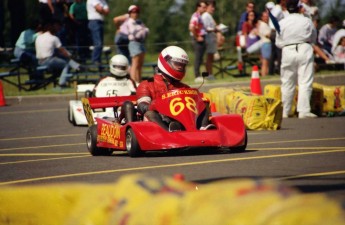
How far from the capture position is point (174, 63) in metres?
14.1

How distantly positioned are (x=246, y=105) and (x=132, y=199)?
38.0 feet

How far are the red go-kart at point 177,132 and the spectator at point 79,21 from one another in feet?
49.8

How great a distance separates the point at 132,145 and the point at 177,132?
1.88 ft

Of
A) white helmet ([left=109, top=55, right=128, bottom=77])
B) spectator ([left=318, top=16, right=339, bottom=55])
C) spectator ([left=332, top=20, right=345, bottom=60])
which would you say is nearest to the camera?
white helmet ([left=109, top=55, right=128, bottom=77])

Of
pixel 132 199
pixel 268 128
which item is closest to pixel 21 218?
pixel 132 199

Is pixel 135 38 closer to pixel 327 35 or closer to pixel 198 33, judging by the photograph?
pixel 198 33

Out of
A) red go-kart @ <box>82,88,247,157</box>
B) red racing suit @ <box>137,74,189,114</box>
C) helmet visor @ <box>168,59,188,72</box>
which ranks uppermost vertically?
helmet visor @ <box>168,59,188,72</box>

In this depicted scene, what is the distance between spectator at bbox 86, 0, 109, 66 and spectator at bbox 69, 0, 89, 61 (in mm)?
1488

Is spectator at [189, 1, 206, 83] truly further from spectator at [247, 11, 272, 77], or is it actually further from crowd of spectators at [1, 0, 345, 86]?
spectator at [247, 11, 272, 77]

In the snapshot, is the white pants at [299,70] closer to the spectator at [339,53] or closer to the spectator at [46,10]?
the spectator at [339,53]

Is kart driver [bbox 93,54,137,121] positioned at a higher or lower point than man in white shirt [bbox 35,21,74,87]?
higher

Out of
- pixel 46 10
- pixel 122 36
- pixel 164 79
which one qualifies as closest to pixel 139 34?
pixel 122 36

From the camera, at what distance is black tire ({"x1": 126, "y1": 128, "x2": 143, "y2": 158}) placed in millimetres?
12938

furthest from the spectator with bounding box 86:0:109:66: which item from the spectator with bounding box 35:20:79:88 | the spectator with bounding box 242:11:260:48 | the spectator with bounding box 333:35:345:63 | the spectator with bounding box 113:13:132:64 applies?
the spectator with bounding box 333:35:345:63
